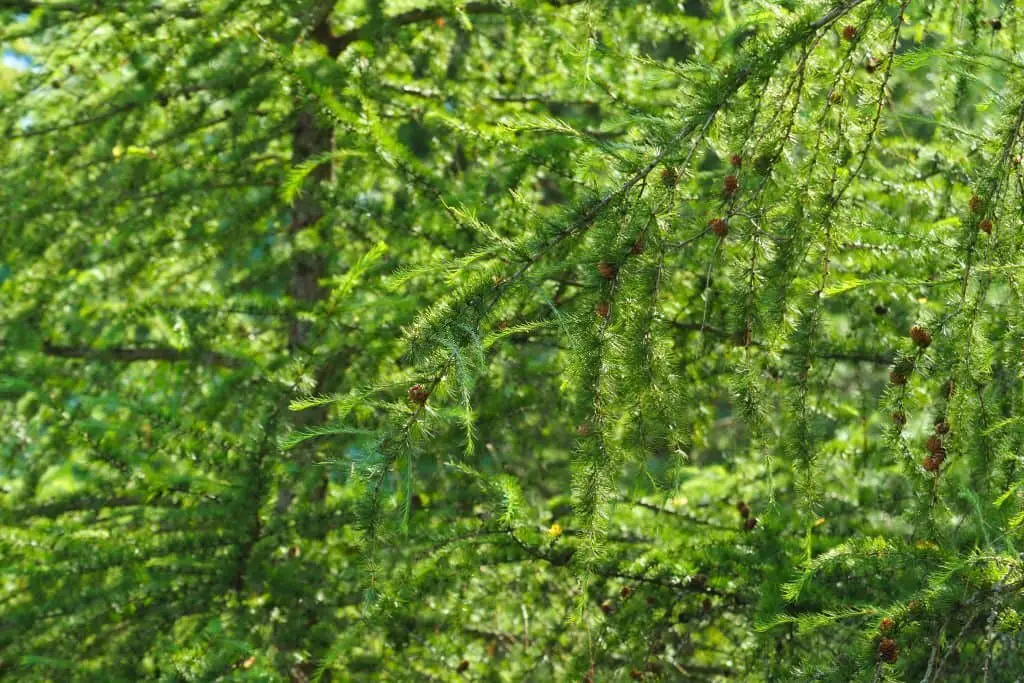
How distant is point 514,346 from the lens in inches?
132

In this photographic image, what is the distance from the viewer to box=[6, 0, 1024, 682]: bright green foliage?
6.58ft

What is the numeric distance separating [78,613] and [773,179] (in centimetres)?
258

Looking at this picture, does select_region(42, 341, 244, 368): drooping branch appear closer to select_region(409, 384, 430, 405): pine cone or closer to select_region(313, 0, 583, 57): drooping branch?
select_region(313, 0, 583, 57): drooping branch

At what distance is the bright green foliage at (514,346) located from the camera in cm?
201

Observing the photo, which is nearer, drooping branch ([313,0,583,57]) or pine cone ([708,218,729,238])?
pine cone ([708,218,729,238])

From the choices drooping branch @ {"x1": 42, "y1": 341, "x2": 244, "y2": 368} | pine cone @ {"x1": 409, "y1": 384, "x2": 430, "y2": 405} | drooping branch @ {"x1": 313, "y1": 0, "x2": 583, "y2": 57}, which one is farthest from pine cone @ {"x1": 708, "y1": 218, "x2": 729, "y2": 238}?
drooping branch @ {"x1": 42, "y1": 341, "x2": 244, "y2": 368}

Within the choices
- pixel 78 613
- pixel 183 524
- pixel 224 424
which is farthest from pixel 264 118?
pixel 78 613

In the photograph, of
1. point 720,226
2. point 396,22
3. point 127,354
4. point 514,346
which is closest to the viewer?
point 720,226

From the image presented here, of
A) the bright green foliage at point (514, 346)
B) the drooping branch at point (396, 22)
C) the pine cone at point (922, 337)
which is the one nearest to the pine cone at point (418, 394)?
the bright green foliage at point (514, 346)

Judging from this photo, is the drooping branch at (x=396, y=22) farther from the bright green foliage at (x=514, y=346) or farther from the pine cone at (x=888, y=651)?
the pine cone at (x=888, y=651)

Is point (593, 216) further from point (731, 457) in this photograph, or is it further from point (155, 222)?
point (155, 222)

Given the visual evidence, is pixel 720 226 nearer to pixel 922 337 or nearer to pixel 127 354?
pixel 922 337

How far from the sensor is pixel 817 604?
2.93 meters

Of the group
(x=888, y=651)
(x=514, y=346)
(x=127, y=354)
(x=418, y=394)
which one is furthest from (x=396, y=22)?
(x=888, y=651)
